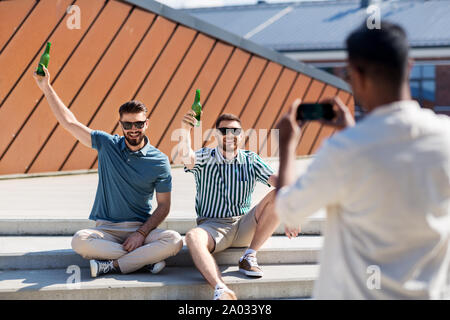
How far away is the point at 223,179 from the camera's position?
14.0 feet

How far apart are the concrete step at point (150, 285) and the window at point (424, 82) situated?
72.6 ft

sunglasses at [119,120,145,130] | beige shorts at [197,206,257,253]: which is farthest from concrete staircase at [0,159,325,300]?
sunglasses at [119,120,145,130]

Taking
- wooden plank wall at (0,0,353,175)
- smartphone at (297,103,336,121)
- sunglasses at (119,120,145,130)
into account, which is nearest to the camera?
smartphone at (297,103,336,121)

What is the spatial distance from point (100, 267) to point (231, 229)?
101 cm

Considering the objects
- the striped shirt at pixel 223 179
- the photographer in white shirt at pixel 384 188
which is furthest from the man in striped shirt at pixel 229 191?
the photographer in white shirt at pixel 384 188

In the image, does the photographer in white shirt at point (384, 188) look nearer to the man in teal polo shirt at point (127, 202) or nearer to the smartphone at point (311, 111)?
the smartphone at point (311, 111)

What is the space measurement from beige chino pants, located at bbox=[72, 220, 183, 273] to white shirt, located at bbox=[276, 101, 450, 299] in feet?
7.81

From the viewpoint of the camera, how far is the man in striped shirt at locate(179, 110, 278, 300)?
4.14m

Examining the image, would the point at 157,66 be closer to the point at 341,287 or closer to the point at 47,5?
the point at 47,5

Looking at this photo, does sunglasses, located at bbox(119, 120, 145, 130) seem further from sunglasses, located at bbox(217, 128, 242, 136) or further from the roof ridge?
the roof ridge

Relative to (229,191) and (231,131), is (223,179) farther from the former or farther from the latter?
(231,131)

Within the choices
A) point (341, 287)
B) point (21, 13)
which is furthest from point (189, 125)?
point (21, 13)

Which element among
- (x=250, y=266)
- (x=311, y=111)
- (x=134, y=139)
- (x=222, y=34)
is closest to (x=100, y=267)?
(x=134, y=139)
